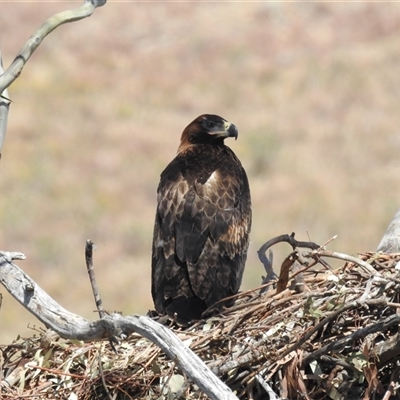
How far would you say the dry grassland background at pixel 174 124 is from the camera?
2039 centimetres

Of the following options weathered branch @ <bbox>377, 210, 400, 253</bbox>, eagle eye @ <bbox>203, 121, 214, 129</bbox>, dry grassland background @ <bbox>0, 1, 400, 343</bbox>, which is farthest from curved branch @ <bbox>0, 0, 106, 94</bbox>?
dry grassland background @ <bbox>0, 1, 400, 343</bbox>

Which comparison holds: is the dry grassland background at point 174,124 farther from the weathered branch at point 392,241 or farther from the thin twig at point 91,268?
the thin twig at point 91,268

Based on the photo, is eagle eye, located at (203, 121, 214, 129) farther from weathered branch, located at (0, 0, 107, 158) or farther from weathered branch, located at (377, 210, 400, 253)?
weathered branch, located at (0, 0, 107, 158)

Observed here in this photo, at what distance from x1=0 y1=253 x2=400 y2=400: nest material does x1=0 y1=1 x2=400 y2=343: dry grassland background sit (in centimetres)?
1031

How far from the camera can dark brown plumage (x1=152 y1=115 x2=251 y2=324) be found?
6883 mm

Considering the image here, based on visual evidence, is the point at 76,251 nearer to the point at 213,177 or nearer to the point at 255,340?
the point at 213,177

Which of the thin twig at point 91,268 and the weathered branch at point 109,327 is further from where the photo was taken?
the thin twig at point 91,268

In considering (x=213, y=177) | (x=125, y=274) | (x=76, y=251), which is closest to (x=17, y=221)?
(x=76, y=251)

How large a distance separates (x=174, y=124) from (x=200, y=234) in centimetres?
1968

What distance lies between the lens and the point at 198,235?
23.1ft

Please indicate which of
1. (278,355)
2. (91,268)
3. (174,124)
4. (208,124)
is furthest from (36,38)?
(174,124)

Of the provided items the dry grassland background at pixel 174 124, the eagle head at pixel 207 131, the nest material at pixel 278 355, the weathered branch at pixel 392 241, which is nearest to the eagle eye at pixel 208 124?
the eagle head at pixel 207 131

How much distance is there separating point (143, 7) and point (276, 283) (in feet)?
96.3

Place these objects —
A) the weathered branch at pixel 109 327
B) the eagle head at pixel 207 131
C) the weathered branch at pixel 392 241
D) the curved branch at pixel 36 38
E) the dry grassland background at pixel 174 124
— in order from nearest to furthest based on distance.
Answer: the weathered branch at pixel 109 327
the curved branch at pixel 36 38
the weathered branch at pixel 392 241
the eagle head at pixel 207 131
the dry grassland background at pixel 174 124
